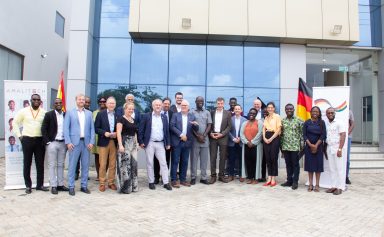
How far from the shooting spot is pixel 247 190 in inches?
273

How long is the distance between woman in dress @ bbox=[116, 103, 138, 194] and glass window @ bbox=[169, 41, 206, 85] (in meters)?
4.50

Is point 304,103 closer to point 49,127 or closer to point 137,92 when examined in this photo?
point 137,92

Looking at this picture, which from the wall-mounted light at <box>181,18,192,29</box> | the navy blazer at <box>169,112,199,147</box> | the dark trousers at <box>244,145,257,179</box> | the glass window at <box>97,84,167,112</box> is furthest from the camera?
the glass window at <box>97,84,167,112</box>

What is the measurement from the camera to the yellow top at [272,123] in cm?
736

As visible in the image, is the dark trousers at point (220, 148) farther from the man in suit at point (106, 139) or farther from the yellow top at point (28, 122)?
the yellow top at point (28, 122)

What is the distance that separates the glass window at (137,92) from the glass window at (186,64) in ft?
2.20

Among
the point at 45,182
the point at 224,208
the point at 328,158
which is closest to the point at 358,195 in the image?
the point at 328,158

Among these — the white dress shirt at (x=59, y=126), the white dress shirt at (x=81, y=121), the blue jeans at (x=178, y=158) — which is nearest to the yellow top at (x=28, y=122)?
the white dress shirt at (x=59, y=126)

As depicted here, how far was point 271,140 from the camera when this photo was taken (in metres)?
7.32

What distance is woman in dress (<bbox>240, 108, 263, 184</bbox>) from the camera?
24.9 feet

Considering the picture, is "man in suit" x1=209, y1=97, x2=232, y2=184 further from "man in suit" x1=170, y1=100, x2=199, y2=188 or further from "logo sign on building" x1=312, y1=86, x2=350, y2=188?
"logo sign on building" x1=312, y1=86, x2=350, y2=188

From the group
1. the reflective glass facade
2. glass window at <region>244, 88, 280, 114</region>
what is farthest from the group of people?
the reflective glass facade

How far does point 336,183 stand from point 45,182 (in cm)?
627

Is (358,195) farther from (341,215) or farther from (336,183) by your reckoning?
(341,215)
